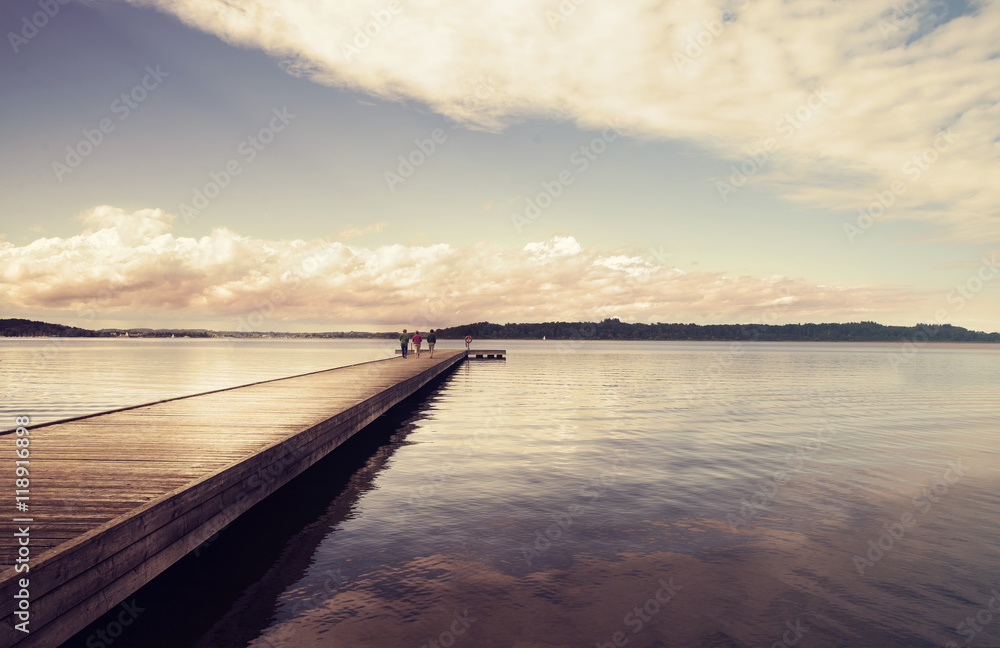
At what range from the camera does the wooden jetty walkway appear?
486 cm

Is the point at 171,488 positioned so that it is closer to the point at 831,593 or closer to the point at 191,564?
the point at 191,564

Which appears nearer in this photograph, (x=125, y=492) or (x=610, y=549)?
(x=125, y=492)

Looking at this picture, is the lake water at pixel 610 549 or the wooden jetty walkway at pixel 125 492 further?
the lake water at pixel 610 549

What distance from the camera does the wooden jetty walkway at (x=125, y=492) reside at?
4859 mm

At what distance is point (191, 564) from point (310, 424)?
5.01 meters

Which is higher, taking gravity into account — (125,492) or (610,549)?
(125,492)

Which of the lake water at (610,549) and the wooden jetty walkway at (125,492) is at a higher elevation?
the wooden jetty walkway at (125,492)

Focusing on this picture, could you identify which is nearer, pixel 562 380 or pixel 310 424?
pixel 310 424

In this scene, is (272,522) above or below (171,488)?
below

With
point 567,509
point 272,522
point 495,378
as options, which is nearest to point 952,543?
point 567,509

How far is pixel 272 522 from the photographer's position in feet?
34.1

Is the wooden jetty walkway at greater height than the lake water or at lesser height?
greater

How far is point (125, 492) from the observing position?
22.9ft

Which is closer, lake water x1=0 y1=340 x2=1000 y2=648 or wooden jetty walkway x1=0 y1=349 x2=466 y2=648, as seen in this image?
wooden jetty walkway x1=0 y1=349 x2=466 y2=648
